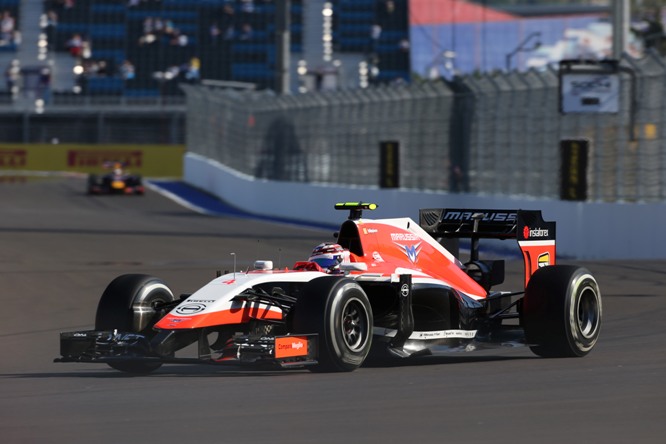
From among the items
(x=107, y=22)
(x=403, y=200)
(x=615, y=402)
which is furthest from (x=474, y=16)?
(x=615, y=402)

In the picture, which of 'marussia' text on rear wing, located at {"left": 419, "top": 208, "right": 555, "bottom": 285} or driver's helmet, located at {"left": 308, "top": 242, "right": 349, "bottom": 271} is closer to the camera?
driver's helmet, located at {"left": 308, "top": 242, "right": 349, "bottom": 271}

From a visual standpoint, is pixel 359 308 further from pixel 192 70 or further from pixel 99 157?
pixel 192 70

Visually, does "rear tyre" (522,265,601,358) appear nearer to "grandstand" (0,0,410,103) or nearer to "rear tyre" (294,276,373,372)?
"rear tyre" (294,276,373,372)

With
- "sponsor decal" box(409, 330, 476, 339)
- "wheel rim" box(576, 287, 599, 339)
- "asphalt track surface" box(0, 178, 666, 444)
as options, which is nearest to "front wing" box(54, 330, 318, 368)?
"asphalt track surface" box(0, 178, 666, 444)

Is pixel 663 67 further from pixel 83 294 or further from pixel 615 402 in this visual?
pixel 615 402

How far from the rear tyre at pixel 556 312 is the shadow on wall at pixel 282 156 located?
26.6 m

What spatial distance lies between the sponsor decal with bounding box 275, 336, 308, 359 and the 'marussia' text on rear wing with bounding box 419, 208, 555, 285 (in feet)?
7.93

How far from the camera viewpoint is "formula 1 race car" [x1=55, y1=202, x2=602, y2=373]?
30.6 feet

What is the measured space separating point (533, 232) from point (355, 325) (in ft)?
7.32

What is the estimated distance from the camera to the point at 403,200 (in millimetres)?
30641

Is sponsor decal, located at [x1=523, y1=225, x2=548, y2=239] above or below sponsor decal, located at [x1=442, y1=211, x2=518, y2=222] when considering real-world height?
below

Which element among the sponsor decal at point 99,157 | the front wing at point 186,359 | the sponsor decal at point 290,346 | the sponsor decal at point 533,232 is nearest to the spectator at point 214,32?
the sponsor decal at point 99,157

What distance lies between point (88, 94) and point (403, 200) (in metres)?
48.3

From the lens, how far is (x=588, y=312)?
34.8 feet
